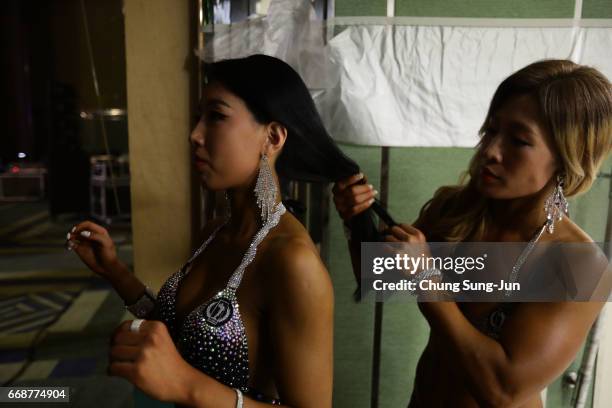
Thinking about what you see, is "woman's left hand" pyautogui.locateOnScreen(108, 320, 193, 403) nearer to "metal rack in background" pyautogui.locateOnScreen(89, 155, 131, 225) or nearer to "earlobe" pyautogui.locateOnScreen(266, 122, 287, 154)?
"earlobe" pyautogui.locateOnScreen(266, 122, 287, 154)

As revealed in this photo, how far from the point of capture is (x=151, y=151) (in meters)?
1.47

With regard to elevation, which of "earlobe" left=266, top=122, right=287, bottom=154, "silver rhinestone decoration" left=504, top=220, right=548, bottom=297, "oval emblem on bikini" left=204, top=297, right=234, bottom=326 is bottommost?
"oval emblem on bikini" left=204, top=297, right=234, bottom=326

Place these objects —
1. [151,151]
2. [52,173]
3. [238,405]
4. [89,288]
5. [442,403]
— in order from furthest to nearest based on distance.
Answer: [52,173] → [89,288] → [151,151] → [442,403] → [238,405]

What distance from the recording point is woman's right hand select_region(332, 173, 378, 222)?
924 mm

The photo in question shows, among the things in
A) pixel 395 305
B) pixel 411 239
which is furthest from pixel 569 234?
pixel 395 305

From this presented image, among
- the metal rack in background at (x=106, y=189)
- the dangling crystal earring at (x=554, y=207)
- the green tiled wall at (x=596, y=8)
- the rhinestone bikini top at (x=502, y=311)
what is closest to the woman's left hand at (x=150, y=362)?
the rhinestone bikini top at (x=502, y=311)

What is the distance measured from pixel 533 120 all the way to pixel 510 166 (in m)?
0.08

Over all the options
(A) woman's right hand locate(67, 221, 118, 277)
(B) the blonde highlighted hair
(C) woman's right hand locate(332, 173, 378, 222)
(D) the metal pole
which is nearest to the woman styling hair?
(B) the blonde highlighted hair

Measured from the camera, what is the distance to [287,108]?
809 mm

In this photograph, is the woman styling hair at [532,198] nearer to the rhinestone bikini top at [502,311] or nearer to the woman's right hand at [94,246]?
the rhinestone bikini top at [502,311]

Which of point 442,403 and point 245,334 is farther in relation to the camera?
point 442,403

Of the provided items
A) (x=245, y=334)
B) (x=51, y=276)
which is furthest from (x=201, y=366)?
(x=51, y=276)

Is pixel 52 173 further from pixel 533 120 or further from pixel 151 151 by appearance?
pixel 533 120

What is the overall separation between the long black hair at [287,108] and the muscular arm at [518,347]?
32cm
